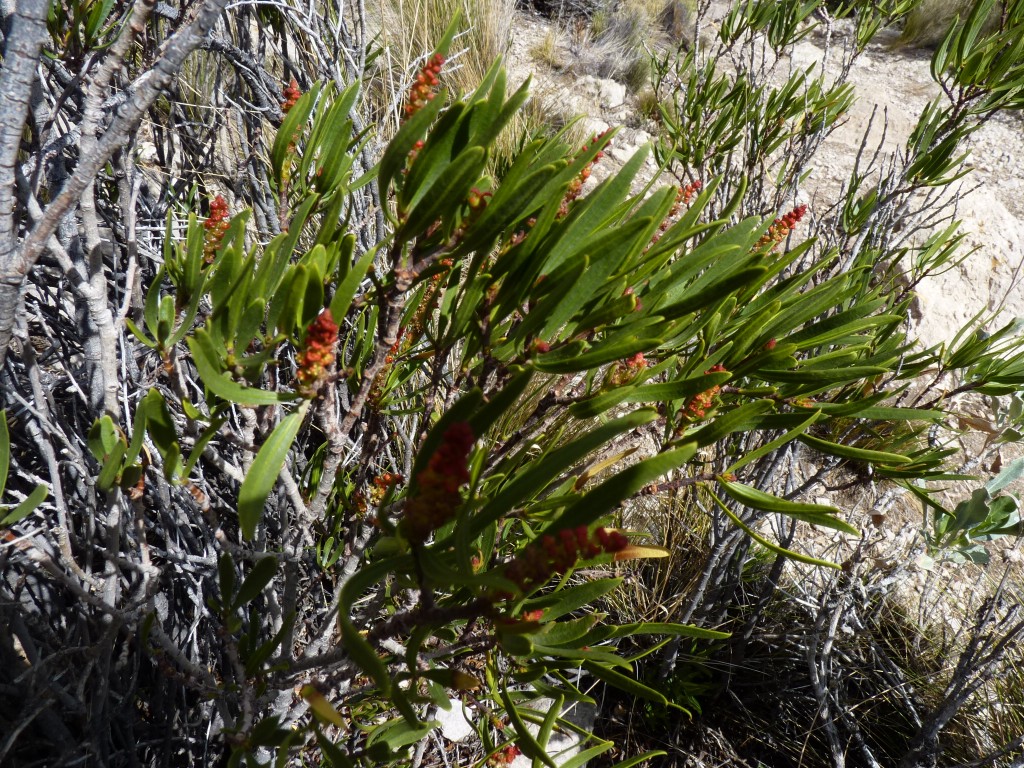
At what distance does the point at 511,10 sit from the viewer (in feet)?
14.1

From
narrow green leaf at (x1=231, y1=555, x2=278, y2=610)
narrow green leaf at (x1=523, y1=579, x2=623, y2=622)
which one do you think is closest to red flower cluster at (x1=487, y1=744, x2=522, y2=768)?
narrow green leaf at (x1=523, y1=579, x2=623, y2=622)

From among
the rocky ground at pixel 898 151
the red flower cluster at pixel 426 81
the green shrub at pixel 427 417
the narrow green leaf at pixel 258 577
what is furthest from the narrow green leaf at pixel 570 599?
the rocky ground at pixel 898 151

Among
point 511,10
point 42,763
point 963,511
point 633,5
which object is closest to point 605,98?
point 511,10

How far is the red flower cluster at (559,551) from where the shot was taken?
32 centimetres

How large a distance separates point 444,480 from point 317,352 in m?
0.19

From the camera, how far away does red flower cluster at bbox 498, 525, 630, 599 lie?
323 mm

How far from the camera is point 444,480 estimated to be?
33 cm

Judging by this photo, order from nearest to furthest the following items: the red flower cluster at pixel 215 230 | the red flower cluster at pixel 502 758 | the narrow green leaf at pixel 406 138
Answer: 1. the narrow green leaf at pixel 406 138
2. the red flower cluster at pixel 215 230
3. the red flower cluster at pixel 502 758

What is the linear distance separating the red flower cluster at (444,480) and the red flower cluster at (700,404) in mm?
319

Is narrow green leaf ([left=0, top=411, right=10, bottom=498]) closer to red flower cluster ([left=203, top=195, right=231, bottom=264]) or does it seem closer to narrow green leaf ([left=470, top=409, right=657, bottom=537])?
red flower cluster ([left=203, top=195, right=231, bottom=264])

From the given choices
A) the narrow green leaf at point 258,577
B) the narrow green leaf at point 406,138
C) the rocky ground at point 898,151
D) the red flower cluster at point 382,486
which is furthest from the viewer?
the rocky ground at point 898,151

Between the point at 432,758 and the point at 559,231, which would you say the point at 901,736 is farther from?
the point at 559,231

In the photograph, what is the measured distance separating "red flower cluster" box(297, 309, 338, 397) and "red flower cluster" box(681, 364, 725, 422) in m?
0.34

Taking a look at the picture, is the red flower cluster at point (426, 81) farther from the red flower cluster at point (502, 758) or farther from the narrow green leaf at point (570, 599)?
the red flower cluster at point (502, 758)
